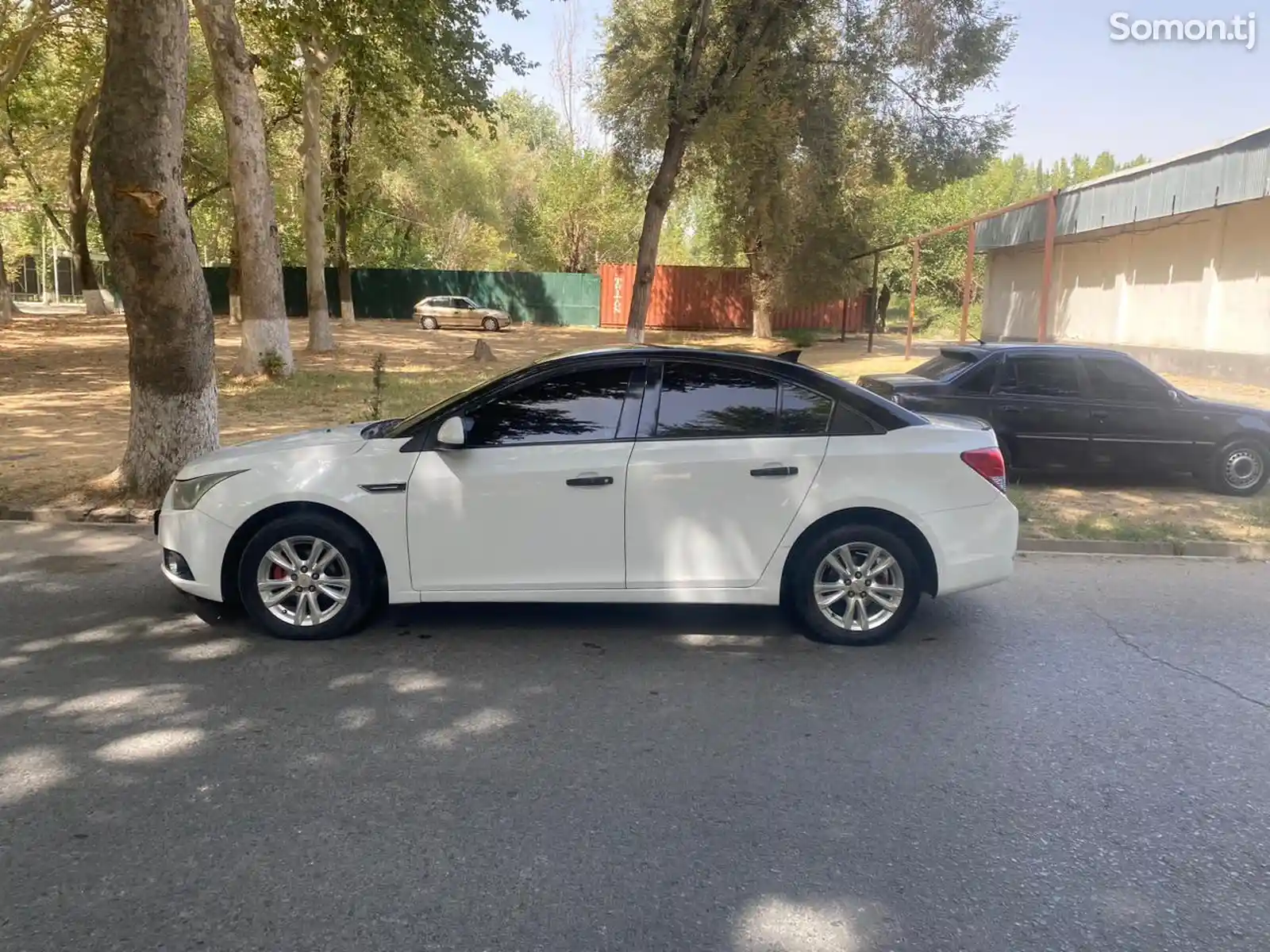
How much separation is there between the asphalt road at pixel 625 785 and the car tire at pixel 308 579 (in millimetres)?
180

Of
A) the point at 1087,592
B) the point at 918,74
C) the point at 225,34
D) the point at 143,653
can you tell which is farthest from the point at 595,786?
the point at 918,74

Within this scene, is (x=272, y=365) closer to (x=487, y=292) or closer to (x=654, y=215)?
(x=654, y=215)

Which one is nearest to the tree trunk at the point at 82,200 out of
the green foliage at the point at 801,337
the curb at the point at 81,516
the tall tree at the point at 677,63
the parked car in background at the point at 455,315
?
the parked car in background at the point at 455,315

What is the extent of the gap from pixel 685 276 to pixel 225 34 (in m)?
26.5

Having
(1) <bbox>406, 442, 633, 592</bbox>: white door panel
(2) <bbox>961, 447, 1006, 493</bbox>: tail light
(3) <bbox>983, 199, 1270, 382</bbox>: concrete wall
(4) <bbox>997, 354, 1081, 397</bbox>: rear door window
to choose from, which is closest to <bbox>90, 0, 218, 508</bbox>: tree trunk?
(1) <bbox>406, 442, 633, 592</bbox>: white door panel

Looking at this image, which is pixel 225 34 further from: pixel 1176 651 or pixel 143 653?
pixel 1176 651

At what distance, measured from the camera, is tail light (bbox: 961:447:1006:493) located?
5.54 m

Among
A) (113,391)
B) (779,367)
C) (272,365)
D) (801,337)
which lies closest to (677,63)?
(272,365)

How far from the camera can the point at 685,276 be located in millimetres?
40094

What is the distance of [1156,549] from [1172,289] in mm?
15848

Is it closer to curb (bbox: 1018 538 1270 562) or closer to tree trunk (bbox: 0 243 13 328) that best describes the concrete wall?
curb (bbox: 1018 538 1270 562)

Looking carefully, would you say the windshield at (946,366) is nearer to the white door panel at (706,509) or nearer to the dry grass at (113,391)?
the white door panel at (706,509)

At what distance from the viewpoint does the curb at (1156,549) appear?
26.4 ft

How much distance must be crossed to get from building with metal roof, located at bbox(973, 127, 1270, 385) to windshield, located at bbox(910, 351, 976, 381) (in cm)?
874
